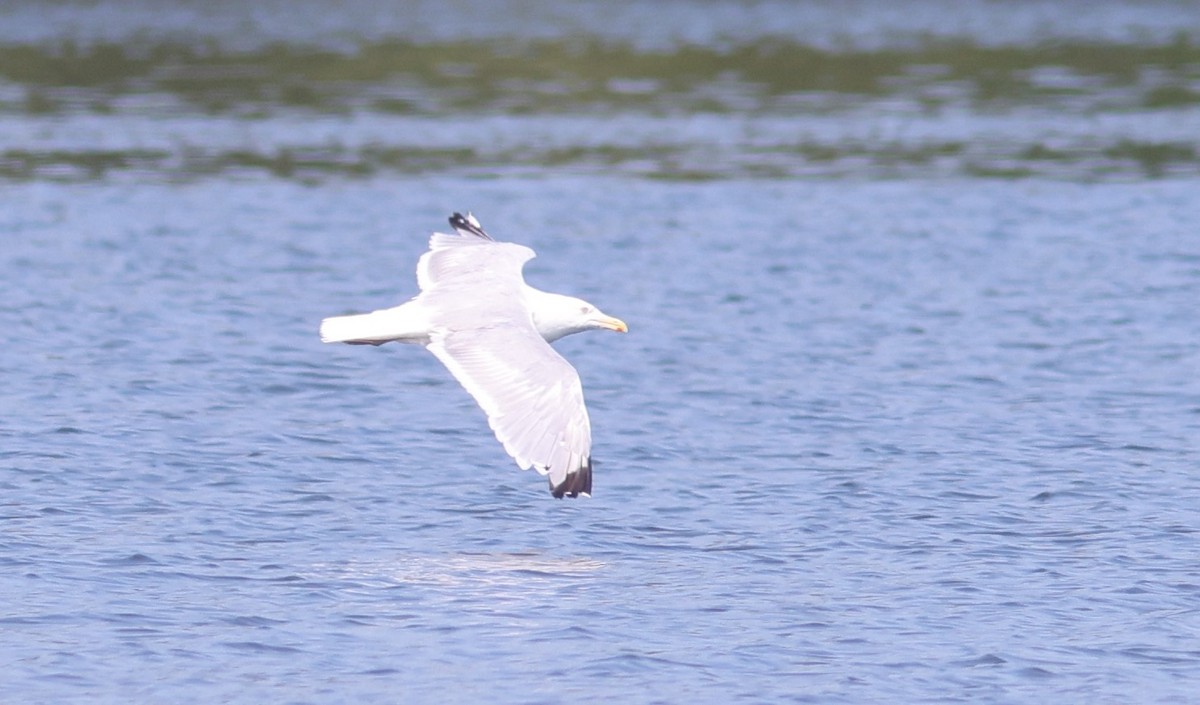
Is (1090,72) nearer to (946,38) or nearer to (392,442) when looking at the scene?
(946,38)

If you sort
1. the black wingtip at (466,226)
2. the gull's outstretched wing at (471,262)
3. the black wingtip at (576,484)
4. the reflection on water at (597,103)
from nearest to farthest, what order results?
the black wingtip at (576,484) < the gull's outstretched wing at (471,262) < the black wingtip at (466,226) < the reflection on water at (597,103)

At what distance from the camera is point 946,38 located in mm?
44125

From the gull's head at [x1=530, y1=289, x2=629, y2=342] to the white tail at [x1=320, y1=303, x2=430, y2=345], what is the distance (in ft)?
2.86

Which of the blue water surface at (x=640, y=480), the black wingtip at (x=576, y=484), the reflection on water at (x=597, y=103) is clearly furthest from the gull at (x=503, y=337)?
the reflection on water at (x=597, y=103)

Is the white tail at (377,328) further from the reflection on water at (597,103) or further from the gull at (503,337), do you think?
the reflection on water at (597,103)

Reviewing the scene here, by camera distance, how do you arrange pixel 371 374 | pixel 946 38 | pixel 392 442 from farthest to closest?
pixel 946 38 < pixel 371 374 < pixel 392 442

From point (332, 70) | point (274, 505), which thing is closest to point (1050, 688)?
point (274, 505)

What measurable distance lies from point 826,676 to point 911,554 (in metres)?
2.04

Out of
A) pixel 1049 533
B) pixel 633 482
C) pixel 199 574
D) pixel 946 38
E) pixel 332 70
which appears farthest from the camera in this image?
pixel 946 38

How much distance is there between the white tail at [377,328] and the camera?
10672 millimetres

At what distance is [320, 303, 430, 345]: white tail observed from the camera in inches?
420

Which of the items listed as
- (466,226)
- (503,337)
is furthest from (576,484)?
(466,226)

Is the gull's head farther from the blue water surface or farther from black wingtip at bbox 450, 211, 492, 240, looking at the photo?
black wingtip at bbox 450, 211, 492, 240

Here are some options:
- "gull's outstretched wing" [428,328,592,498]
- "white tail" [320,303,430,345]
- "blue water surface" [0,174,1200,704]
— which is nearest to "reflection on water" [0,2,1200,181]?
"blue water surface" [0,174,1200,704]
